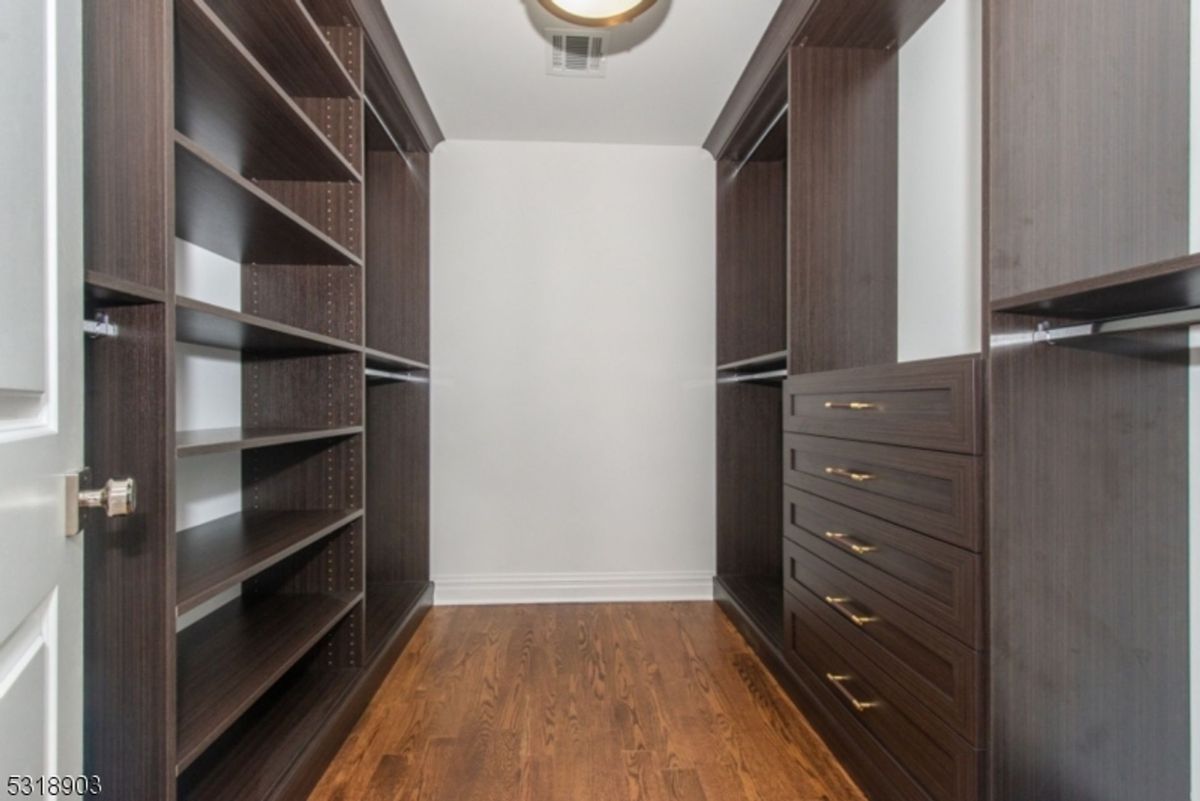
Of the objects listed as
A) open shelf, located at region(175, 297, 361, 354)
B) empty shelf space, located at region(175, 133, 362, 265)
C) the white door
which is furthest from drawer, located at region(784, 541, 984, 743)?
empty shelf space, located at region(175, 133, 362, 265)

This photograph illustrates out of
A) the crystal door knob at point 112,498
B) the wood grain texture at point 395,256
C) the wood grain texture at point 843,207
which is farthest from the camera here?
the wood grain texture at point 395,256

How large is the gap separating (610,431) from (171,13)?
2141 millimetres

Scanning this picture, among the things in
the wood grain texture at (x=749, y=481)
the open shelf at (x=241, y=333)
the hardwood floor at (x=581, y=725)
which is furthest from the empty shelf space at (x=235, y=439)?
the wood grain texture at (x=749, y=481)

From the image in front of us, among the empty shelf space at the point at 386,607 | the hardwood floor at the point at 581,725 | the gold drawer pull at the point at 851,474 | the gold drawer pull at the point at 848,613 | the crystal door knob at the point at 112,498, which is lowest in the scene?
the hardwood floor at the point at 581,725

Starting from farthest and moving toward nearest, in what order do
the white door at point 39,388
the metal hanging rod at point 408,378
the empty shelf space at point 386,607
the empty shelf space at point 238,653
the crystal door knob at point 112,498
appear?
the metal hanging rod at point 408,378
the empty shelf space at point 386,607
the empty shelf space at point 238,653
the crystal door knob at point 112,498
the white door at point 39,388

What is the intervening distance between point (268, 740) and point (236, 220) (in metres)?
1.24

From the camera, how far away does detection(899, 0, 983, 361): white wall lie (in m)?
1.63

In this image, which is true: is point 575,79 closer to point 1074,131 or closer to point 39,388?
point 1074,131

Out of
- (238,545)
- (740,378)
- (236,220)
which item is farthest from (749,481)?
(236,220)

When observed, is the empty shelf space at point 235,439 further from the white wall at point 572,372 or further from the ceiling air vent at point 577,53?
the ceiling air vent at point 577,53

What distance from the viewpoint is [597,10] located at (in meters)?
1.72

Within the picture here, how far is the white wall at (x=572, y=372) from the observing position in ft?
9.09

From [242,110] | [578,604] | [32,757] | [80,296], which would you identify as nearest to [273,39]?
[242,110]

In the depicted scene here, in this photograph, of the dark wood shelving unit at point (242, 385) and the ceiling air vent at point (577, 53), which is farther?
the ceiling air vent at point (577, 53)
